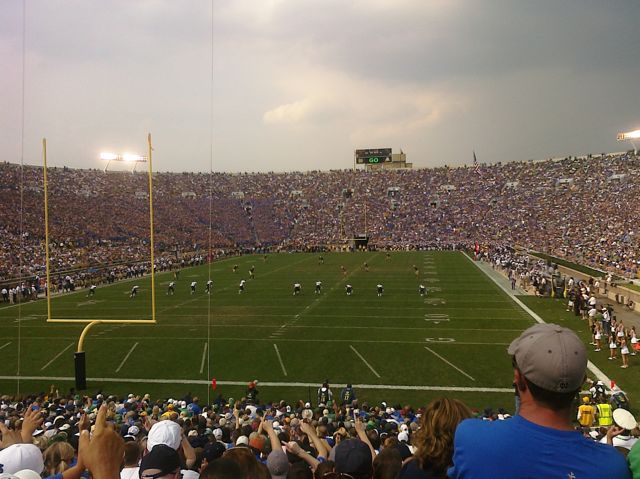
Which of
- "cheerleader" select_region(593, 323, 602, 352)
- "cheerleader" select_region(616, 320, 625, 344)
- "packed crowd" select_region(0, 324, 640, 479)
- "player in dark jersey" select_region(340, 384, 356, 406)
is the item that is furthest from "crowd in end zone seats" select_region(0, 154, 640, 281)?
"packed crowd" select_region(0, 324, 640, 479)

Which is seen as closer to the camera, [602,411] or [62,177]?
[602,411]

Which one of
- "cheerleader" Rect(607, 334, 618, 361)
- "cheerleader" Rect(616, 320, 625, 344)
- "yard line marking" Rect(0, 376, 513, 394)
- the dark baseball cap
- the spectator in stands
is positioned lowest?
"yard line marking" Rect(0, 376, 513, 394)

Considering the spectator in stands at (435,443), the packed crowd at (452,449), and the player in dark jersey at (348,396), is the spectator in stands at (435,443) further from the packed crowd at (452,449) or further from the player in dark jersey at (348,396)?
the player in dark jersey at (348,396)

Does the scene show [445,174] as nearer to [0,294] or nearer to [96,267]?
[96,267]

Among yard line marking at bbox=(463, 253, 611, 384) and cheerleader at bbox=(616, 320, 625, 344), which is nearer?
yard line marking at bbox=(463, 253, 611, 384)

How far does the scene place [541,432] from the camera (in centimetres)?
171

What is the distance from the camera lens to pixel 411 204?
75750mm

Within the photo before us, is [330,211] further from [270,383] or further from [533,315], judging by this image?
[270,383]

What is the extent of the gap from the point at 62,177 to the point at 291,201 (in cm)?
3104

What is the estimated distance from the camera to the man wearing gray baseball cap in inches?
65.6

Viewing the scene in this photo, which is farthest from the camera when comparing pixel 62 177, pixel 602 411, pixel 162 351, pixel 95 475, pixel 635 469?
pixel 62 177

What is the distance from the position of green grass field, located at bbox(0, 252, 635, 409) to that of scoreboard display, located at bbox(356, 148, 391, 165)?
62.0 metres

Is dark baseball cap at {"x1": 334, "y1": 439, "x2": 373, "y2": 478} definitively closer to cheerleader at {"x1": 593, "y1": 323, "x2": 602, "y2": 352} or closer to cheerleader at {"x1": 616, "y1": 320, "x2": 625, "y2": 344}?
cheerleader at {"x1": 616, "y1": 320, "x2": 625, "y2": 344}

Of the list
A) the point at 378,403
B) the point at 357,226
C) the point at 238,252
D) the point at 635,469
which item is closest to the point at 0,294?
the point at 378,403
